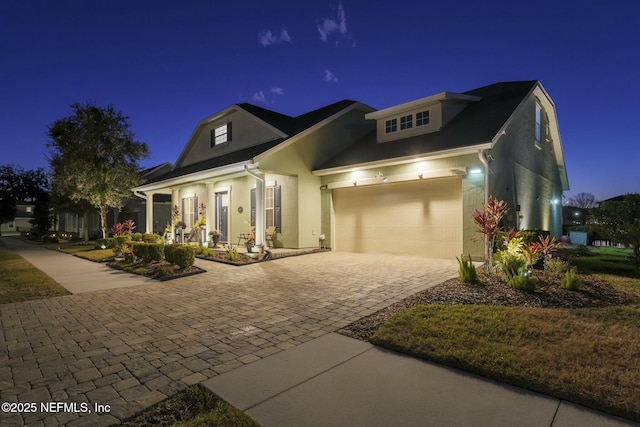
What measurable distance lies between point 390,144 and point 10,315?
1183 cm

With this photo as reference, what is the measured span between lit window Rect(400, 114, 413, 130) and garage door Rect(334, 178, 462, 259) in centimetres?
287

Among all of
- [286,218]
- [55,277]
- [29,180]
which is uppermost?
[29,180]

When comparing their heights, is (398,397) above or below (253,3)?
below

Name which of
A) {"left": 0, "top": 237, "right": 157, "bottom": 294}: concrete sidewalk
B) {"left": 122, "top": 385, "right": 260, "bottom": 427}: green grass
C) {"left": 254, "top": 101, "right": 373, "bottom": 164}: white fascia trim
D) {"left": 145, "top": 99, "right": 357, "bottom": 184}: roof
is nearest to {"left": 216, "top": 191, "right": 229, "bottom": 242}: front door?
{"left": 145, "top": 99, "right": 357, "bottom": 184}: roof

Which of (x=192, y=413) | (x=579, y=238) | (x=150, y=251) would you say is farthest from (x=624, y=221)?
(x=150, y=251)

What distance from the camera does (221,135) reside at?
17.7 m

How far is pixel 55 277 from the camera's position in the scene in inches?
325

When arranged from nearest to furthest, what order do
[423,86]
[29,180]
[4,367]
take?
[4,367], [423,86], [29,180]

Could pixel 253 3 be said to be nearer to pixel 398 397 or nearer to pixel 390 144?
pixel 390 144

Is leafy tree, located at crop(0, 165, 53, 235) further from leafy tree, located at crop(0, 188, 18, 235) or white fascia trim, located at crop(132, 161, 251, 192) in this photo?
white fascia trim, located at crop(132, 161, 251, 192)

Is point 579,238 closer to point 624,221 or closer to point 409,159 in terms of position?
point 624,221

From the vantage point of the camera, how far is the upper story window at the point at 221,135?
17083mm

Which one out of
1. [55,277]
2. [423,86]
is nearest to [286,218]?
[55,277]

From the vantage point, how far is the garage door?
1019cm
